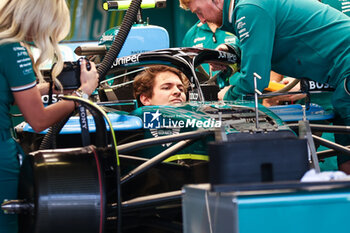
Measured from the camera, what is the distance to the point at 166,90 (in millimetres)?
3883

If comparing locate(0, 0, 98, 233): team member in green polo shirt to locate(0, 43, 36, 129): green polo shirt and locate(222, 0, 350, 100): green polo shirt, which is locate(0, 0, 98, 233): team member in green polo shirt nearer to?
locate(0, 43, 36, 129): green polo shirt

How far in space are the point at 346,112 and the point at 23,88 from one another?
1820 mm

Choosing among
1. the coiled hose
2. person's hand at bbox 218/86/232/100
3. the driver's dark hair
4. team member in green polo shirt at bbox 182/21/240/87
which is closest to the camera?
the coiled hose

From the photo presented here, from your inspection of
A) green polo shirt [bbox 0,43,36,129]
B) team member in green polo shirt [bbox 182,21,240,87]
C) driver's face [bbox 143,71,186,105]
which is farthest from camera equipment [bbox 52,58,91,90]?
team member in green polo shirt [bbox 182,21,240,87]

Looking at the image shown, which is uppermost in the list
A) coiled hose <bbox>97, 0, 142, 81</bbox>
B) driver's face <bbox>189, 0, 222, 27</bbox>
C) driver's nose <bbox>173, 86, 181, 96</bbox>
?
driver's face <bbox>189, 0, 222, 27</bbox>

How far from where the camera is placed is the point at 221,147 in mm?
1478

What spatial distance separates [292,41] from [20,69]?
5.76ft

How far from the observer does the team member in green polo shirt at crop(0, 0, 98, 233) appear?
2.23 meters

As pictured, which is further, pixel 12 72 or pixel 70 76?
pixel 70 76

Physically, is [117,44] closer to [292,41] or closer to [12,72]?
[292,41]

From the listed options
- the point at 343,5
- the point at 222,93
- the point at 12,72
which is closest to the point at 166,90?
the point at 222,93

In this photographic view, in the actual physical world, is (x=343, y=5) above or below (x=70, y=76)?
above

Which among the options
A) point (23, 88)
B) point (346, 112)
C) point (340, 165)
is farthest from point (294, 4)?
point (23, 88)

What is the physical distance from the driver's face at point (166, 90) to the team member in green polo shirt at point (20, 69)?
4.83ft
